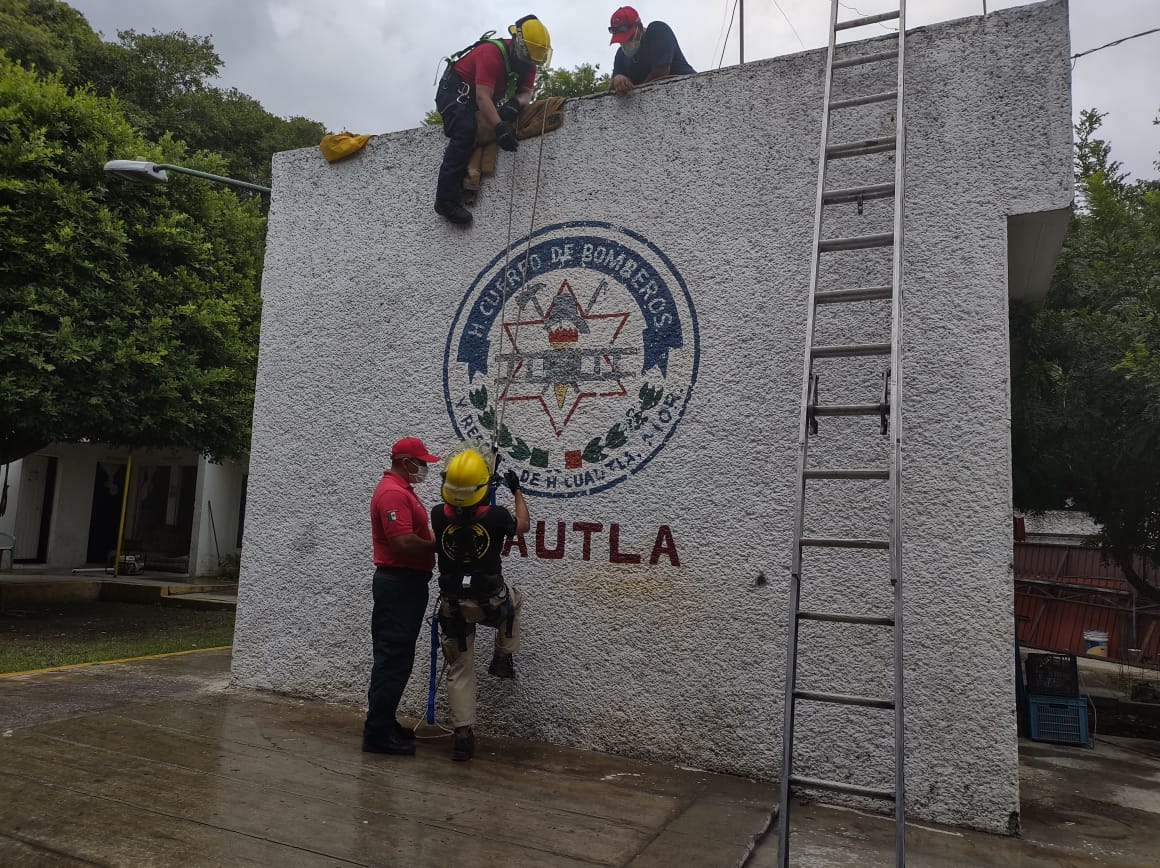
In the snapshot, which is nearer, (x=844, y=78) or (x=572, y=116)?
(x=844, y=78)

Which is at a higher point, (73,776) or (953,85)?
(953,85)

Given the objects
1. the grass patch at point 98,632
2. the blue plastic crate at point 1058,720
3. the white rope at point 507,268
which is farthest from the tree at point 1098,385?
the grass patch at point 98,632

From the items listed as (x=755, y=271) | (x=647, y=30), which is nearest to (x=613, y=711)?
(x=755, y=271)

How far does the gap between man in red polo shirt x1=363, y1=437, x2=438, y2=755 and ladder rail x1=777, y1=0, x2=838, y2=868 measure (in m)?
2.06

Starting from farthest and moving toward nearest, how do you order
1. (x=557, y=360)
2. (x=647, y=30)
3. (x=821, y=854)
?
(x=647, y=30), (x=557, y=360), (x=821, y=854)

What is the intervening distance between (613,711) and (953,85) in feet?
12.6

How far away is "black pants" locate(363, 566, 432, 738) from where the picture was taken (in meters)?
4.66

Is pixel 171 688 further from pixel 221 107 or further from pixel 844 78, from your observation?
pixel 221 107

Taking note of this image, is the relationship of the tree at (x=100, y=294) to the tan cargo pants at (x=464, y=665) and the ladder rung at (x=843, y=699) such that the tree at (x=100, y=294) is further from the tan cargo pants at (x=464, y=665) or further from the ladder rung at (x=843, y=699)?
the ladder rung at (x=843, y=699)

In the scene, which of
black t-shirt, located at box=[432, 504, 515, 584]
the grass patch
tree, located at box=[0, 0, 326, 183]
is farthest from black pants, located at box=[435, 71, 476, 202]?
tree, located at box=[0, 0, 326, 183]

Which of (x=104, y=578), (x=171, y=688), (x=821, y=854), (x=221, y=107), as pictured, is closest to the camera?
(x=821, y=854)

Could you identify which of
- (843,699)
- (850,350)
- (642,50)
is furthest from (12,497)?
(843,699)

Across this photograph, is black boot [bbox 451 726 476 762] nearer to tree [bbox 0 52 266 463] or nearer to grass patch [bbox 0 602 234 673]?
grass patch [bbox 0 602 234 673]

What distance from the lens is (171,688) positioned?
235 inches
